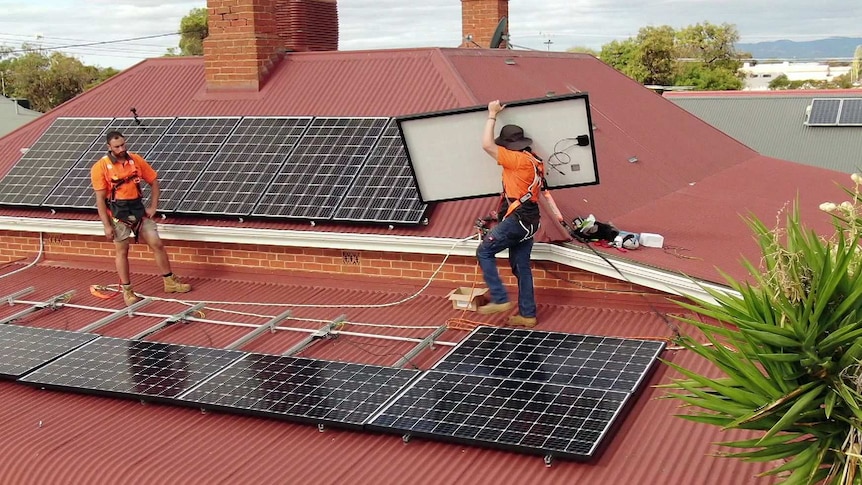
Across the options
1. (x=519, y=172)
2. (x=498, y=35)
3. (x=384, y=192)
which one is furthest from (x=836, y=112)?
(x=519, y=172)

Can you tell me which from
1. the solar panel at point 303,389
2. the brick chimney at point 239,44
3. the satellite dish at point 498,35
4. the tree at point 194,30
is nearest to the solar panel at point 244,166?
the brick chimney at point 239,44

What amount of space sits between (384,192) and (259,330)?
94.4 inches

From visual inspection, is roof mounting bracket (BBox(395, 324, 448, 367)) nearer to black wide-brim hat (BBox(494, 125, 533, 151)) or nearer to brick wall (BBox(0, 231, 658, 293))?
brick wall (BBox(0, 231, 658, 293))

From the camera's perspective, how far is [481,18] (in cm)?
1845

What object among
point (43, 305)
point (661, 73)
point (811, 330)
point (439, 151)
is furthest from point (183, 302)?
point (661, 73)

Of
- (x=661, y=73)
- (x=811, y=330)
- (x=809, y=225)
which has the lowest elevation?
(x=661, y=73)

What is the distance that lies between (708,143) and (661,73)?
51.7 meters

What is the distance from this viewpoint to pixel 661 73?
65.4 metres

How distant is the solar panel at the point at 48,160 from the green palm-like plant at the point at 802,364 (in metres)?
10.0

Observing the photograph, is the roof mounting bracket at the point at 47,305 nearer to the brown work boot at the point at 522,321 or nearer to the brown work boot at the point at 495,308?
the brown work boot at the point at 495,308

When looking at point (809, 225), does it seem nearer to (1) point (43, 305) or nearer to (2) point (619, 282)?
(2) point (619, 282)

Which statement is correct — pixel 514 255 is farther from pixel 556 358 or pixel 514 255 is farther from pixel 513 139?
pixel 556 358

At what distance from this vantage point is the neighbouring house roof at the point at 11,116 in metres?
41.8

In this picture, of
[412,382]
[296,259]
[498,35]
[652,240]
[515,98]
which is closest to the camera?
[412,382]
